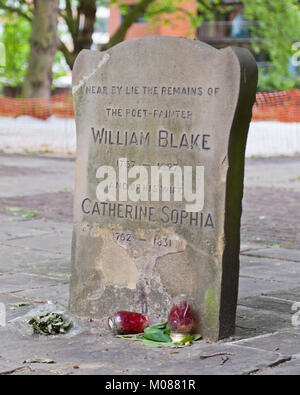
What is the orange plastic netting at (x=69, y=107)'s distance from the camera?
21391mm

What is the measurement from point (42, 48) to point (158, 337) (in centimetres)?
2210

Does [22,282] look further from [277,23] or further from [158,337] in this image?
[277,23]

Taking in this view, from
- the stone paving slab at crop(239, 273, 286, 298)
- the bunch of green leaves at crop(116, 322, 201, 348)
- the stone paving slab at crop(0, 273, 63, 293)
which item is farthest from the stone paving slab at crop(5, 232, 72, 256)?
the bunch of green leaves at crop(116, 322, 201, 348)

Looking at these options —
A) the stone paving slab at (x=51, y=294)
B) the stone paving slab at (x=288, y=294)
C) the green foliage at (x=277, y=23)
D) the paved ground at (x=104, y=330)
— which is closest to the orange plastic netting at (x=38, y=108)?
the paved ground at (x=104, y=330)

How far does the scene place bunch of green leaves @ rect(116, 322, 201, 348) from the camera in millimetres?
4191

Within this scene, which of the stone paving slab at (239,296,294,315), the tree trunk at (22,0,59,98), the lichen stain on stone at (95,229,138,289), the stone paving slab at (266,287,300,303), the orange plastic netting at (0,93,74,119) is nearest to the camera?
the lichen stain on stone at (95,229,138,289)

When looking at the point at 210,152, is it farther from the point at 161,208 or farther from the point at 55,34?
the point at 55,34

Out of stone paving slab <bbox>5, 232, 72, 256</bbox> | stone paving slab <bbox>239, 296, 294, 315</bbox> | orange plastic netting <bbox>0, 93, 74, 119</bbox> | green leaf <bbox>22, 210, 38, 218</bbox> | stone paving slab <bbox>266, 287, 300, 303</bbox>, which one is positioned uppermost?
orange plastic netting <bbox>0, 93, 74, 119</bbox>

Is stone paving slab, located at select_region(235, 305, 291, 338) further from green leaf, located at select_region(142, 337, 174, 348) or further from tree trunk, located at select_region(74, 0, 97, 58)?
tree trunk, located at select_region(74, 0, 97, 58)

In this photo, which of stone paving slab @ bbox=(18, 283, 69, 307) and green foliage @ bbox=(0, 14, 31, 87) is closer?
stone paving slab @ bbox=(18, 283, 69, 307)

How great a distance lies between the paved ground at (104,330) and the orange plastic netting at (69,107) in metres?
10.6

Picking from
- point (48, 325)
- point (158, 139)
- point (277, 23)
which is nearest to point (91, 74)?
point (158, 139)

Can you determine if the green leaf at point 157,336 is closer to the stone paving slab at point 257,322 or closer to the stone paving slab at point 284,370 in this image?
the stone paving slab at point 257,322

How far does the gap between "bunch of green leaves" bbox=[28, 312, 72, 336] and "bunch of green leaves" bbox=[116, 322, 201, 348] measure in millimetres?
329
